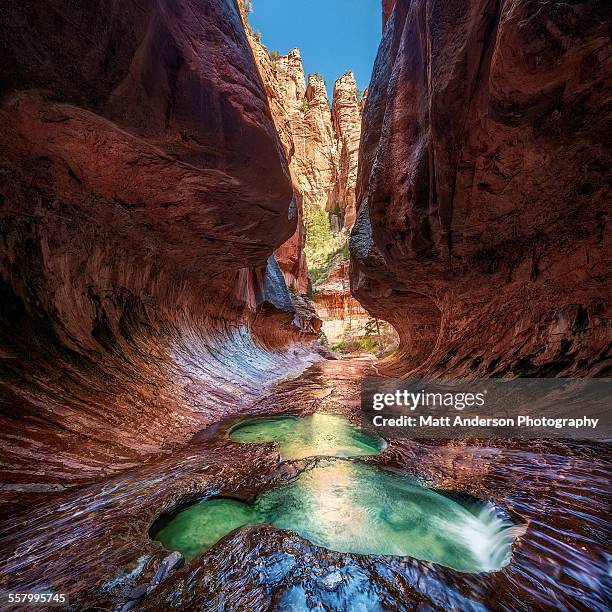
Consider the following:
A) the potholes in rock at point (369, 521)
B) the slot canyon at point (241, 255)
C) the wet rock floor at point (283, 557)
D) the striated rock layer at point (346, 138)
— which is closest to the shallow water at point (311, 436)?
the slot canyon at point (241, 255)

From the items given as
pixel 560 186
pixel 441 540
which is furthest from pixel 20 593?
pixel 560 186

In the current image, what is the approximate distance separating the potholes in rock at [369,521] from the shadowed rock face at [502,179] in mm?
3961

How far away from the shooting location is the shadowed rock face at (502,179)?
11.1 ft

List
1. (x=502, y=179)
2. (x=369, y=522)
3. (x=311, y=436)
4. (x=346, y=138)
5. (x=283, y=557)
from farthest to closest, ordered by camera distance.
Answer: (x=346, y=138) < (x=311, y=436) < (x=502, y=179) < (x=369, y=522) < (x=283, y=557)

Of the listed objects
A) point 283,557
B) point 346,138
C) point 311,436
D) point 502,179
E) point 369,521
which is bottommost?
point 311,436

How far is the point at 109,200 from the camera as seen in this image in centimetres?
536

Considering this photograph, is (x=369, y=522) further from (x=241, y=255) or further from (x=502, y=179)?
(x=241, y=255)

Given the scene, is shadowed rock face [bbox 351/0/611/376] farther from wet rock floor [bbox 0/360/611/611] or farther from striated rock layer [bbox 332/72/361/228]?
striated rock layer [bbox 332/72/361/228]

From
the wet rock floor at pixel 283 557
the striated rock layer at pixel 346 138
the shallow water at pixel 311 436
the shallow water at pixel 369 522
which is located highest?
the striated rock layer at pixel 346 138

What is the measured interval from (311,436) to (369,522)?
268 cm

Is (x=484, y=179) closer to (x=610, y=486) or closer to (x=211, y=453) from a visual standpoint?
(x=610, y=486)

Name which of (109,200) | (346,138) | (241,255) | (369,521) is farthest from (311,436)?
(346,138)

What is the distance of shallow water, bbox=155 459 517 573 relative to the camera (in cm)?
263

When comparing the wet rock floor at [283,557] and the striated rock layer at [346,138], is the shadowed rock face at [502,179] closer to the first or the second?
the wet rock floor at [283,557]
